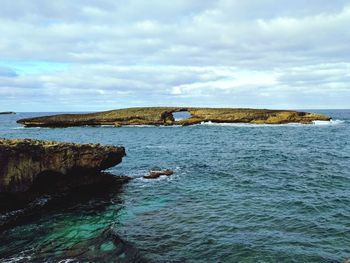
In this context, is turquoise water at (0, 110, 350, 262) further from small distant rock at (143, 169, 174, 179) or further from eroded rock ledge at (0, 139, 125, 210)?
eroded rock ledge at (0, 139, 125, 210)

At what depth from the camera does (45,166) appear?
26.7 metres

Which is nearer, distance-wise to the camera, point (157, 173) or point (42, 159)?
point (42, 159)

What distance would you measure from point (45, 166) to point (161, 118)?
279 ft

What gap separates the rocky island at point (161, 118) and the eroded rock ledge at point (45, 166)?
78755mm

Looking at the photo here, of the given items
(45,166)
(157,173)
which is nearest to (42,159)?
(45,166)

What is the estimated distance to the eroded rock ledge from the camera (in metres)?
24.3

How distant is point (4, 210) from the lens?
24844 mm

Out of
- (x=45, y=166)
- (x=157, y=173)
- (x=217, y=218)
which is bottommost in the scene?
(x=217, y=218)

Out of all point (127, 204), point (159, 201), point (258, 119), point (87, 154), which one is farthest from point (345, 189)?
point (258, 119)

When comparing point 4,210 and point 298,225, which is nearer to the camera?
point 298,225

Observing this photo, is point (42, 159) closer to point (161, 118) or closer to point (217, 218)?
point (217, 218)

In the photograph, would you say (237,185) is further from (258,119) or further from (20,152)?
(258,119)

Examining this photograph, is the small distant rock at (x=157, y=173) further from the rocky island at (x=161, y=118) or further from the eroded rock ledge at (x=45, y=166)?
the rocky island at (x=161, y=118)

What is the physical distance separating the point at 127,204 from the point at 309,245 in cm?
1317
